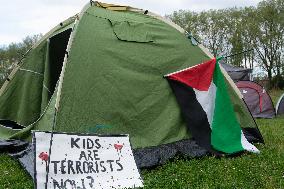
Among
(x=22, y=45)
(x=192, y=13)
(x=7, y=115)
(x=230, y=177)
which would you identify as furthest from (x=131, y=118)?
(x=22, y=45)

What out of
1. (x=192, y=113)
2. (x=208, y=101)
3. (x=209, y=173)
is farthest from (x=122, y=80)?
(x=209, y=173)

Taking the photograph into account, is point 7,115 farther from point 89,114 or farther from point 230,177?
point 230,177

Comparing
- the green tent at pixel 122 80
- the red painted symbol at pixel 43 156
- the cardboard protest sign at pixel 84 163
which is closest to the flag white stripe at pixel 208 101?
the green tent at pixel 122 80

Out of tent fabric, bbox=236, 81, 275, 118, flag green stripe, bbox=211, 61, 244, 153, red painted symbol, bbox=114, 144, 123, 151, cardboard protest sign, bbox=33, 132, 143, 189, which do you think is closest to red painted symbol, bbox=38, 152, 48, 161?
cardboard protest sign, bbox=33, 132, 143, 189

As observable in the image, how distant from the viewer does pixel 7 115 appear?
284 inches

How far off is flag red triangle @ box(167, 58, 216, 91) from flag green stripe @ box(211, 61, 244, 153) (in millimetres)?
121

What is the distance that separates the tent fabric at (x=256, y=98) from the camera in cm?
1191

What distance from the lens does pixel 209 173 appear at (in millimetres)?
4641

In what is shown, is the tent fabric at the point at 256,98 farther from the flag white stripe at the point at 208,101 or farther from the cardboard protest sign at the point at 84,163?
the cardboard protest sign at the point at 84,163

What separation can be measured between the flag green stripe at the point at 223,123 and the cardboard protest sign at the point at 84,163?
151 centimetres

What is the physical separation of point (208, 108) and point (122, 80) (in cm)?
124

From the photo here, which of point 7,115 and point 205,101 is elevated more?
point 205,101

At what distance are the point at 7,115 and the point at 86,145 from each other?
328 cm

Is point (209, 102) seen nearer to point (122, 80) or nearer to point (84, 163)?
point (122, 80)
